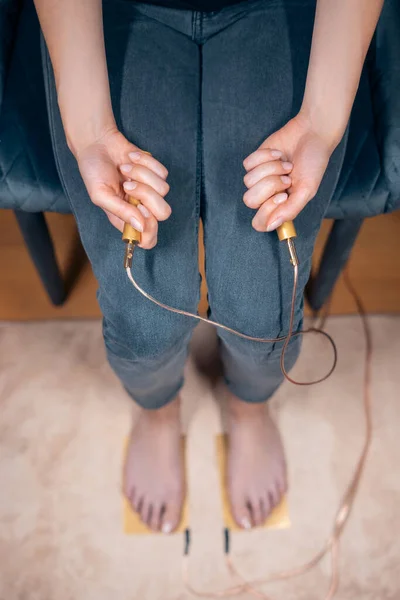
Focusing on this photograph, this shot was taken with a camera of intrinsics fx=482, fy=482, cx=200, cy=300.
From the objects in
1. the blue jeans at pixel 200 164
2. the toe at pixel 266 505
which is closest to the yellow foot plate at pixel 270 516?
the toe at pixel 266 505

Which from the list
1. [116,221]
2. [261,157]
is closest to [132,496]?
[116,221]

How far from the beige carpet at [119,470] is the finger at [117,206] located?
0.52 m

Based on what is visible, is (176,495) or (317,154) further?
(176,495)

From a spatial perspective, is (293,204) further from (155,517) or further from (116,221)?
(155,517)

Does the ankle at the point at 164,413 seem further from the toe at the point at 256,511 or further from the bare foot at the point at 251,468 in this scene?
the toe at the point at 256,511

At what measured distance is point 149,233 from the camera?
0.56 meters

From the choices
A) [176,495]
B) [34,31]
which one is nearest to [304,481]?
[176,495]

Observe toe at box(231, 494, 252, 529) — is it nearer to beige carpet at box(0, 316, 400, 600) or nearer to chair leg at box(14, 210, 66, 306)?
beige carpet at box(0, 316, 400, 600)

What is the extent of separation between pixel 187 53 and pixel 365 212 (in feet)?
1.13

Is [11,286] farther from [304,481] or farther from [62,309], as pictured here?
[304,481]

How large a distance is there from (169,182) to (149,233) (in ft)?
0.31

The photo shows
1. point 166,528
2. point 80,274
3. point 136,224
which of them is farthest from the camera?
point 80,274

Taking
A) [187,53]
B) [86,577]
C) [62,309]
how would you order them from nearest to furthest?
[187,53], [86,577], [62,309]

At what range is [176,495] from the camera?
88 centimetres
